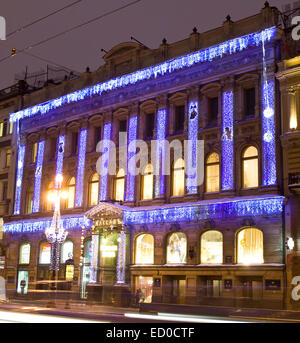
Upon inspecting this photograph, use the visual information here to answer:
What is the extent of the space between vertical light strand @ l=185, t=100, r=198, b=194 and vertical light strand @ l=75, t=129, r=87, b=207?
378 inches

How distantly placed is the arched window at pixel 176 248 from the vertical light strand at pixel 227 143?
4.29 meters

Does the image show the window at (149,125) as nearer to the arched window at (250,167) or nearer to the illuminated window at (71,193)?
the illuminated window at (71,193)

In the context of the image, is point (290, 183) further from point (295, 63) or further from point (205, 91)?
point (205, 91)

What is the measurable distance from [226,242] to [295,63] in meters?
10.8

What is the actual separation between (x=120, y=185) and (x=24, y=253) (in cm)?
1119

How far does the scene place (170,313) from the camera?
75.7 ft

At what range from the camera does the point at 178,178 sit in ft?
110

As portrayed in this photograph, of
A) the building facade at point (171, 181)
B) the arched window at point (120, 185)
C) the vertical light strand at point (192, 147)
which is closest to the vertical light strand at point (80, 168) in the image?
the building facade at point (171, 181)

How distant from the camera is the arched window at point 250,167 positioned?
98.6 feet

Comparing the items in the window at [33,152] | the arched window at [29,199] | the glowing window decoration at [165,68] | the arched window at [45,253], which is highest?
the glowing window decoration at [165,68]

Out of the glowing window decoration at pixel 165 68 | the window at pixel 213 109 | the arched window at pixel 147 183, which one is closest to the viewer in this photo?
the glowing window decoration at pixel 165 68

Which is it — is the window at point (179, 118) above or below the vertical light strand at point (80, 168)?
above

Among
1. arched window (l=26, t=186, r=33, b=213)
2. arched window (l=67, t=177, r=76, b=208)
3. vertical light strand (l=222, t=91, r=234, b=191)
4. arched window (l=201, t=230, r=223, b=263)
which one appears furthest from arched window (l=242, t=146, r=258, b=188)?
arched window (l=26, t=186, r=33, b=213)

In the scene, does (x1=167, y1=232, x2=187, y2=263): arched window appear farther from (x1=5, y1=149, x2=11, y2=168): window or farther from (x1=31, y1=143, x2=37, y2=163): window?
(x1=5, y1=149, x2=11, y2=168): window
